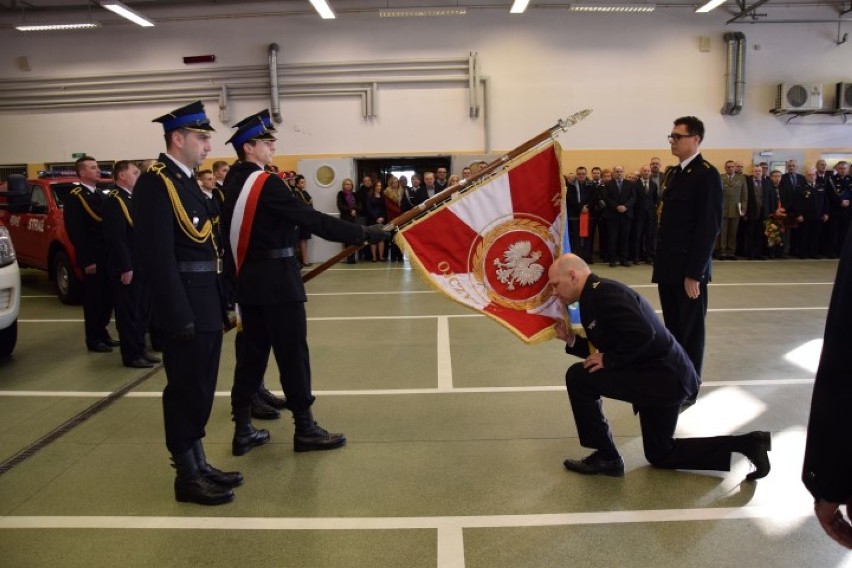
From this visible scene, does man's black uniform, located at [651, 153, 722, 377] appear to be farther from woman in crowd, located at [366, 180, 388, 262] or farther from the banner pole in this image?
woman in crowd, located at [366, 180, 388, 262]

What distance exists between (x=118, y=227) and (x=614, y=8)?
10.3 meters

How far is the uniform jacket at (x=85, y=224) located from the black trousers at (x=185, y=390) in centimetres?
340

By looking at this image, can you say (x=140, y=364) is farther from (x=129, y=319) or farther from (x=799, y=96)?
(x=799, y=96)

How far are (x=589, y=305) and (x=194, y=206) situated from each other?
6.58 ft

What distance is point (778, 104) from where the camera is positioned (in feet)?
43.1

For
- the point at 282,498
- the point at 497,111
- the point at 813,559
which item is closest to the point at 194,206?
the point at 282,498

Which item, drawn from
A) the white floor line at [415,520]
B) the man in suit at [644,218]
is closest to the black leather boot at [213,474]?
the white floor line at [415,520]

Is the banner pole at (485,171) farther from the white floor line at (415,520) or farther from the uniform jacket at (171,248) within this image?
the white floor line at (415,520)

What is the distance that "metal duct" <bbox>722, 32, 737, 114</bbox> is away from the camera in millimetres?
13023

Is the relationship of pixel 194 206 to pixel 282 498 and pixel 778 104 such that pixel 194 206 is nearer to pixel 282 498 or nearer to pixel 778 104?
pixel 282 498

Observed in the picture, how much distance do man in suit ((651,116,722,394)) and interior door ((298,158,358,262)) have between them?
9724 millimetres

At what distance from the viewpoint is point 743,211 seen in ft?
40.0

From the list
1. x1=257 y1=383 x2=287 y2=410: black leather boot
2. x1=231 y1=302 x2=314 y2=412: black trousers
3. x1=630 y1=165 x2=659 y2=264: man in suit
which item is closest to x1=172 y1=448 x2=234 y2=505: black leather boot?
x1=231 y1=302 x2=314 y2=412: black trousers

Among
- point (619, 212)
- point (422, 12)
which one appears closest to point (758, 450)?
point (619, 212)
